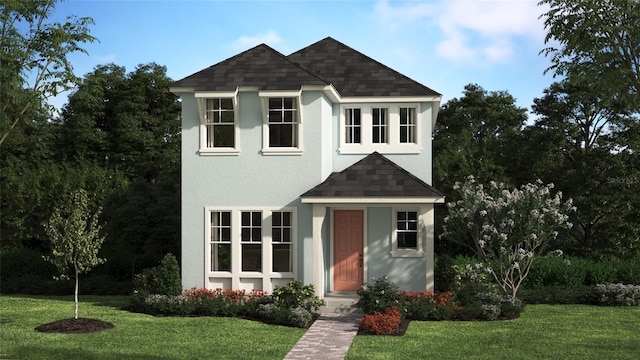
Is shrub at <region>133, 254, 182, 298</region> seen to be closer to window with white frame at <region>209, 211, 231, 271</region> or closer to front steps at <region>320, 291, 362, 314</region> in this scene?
window with white frame at <region>209, 211, 231, 271</region>

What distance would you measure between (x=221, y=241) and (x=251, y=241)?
0.94m

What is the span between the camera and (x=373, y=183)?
65.6 ft

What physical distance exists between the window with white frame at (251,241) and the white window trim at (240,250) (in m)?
0.12

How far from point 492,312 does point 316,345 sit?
19.7ft

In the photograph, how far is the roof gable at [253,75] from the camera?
19922 mm

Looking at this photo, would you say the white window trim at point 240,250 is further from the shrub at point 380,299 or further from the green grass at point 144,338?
the shrub at point 380,299

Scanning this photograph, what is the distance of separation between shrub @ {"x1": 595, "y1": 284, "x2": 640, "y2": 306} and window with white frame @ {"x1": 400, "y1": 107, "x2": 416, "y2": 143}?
820 centimetres

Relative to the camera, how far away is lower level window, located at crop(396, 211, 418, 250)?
68.2 ft

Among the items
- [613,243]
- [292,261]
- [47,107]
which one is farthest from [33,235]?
[613,243]

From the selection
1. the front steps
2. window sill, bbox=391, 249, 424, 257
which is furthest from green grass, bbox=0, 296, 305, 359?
window sill, bbox=391, 249, 424, 257

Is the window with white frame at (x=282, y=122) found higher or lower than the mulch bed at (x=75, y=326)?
higher

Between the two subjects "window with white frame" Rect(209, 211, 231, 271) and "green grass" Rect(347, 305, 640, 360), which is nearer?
"green grass" Rect(347, 305, 640, 360)

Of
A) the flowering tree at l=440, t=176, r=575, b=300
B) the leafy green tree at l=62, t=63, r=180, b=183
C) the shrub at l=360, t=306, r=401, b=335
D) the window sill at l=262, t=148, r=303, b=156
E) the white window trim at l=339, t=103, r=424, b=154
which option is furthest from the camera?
the leafy green tree at l=62, t=63, r=180, b=183

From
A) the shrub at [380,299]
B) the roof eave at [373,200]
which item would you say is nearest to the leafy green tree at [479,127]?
the roof eave at [373,200]
